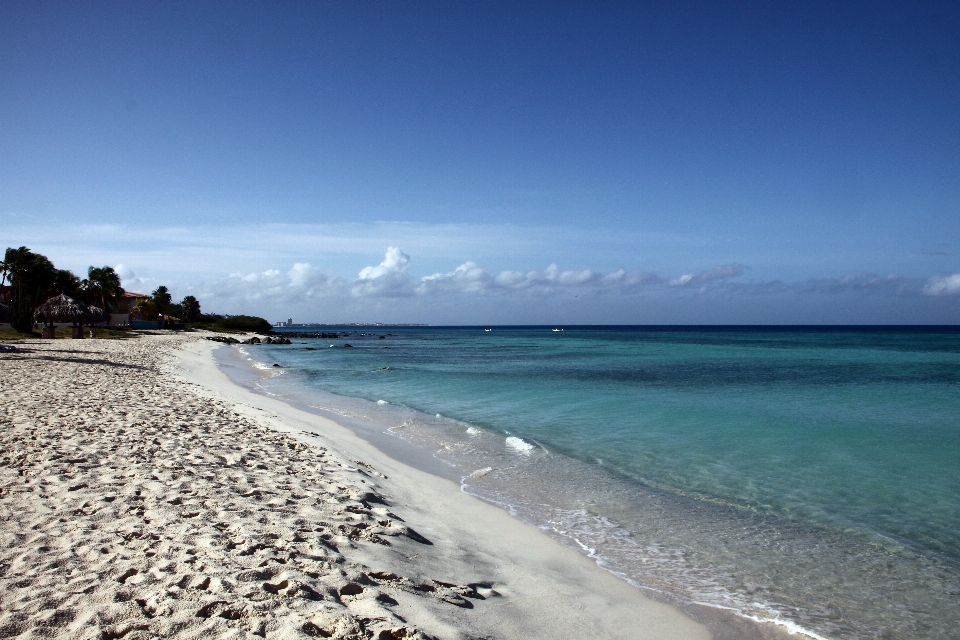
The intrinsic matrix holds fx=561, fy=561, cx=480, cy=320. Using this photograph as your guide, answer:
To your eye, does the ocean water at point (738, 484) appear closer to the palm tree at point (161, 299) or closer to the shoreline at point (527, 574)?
the shoreline at point (527, 574)

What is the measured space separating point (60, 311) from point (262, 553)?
170 feet

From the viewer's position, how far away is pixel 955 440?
1350 centimetres

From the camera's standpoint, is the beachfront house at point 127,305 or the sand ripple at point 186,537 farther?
the beachfront house at point 127,305

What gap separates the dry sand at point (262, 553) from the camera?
371 centimetres

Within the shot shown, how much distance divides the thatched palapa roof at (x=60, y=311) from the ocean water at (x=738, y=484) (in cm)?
3483

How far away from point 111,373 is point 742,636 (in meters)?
22.1

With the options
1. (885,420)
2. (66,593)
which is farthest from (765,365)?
(66,593)

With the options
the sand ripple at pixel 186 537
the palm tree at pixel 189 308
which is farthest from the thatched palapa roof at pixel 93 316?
the palm tree at pixel 189 308

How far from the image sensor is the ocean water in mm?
5637

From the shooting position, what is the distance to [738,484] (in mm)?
9555

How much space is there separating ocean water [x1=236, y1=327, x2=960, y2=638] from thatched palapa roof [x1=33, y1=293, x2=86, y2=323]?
1371 inches

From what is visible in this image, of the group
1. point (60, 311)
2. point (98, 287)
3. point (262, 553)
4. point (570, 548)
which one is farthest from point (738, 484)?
point (98, 287)

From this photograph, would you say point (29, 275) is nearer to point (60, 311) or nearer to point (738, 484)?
→ point (60, 311)

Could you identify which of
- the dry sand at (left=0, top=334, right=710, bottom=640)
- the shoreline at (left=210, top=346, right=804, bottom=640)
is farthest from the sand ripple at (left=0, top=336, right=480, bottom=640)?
the shoreline at (left=210, top=346, right=804, bottom=640)
